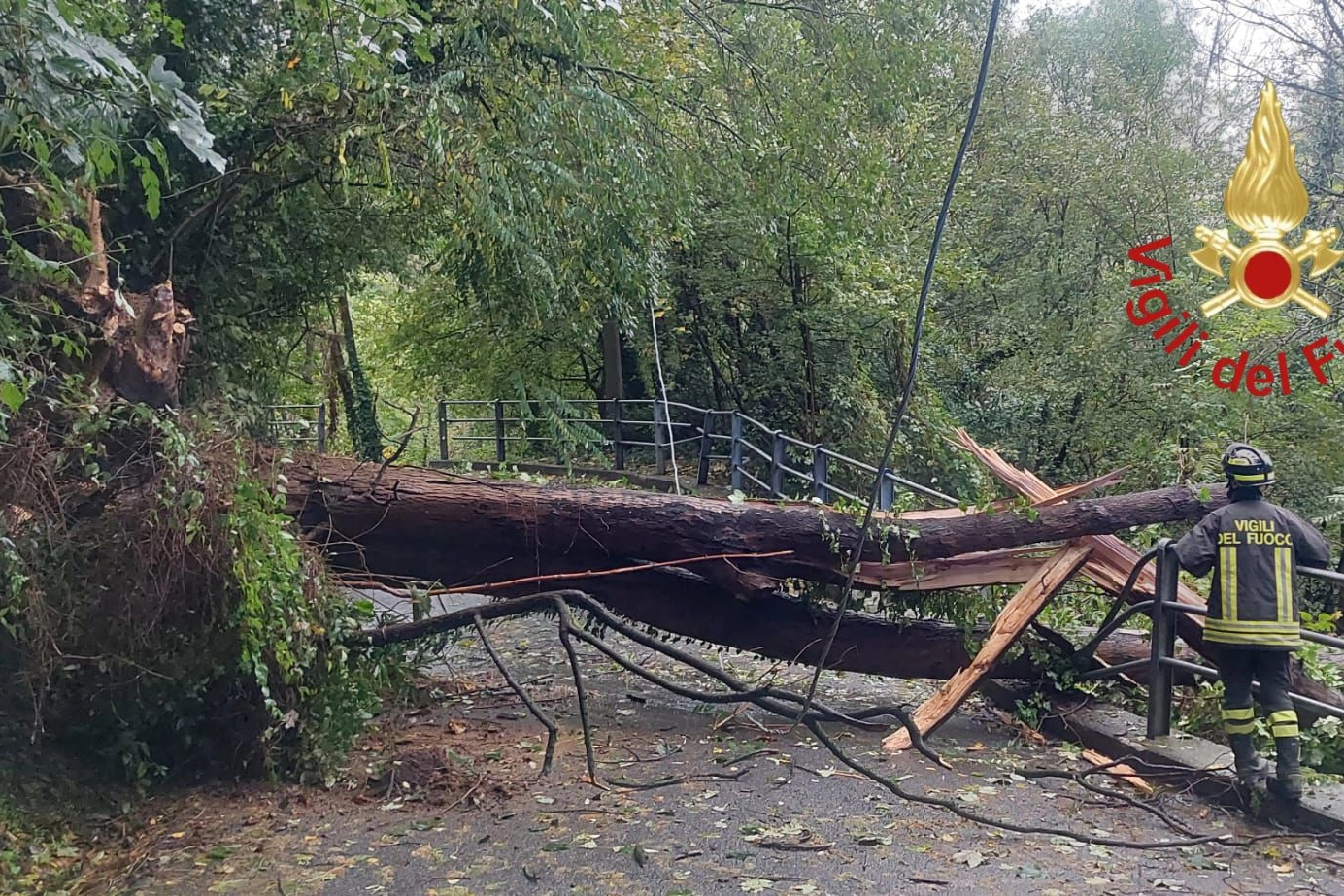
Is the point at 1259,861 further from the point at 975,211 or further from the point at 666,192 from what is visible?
the point at 975,211

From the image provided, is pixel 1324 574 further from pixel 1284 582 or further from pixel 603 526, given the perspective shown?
pixel 603 526

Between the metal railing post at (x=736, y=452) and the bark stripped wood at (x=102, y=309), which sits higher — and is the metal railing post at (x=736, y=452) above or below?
below

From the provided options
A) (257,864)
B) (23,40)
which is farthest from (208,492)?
(23,40)

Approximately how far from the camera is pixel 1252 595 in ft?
15.8

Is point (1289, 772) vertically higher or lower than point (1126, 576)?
lower

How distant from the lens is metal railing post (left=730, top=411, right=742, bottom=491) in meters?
12.2

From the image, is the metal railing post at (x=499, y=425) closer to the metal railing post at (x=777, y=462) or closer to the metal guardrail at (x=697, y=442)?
the metal guardrail at (x=697, y=442)

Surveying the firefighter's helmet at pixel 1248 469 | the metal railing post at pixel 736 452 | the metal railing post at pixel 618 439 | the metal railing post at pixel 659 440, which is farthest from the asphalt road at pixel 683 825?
the metal railing post at pixel 618 439

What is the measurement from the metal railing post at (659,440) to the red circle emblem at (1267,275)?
7186mm

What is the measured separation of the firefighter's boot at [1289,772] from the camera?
14.9ft

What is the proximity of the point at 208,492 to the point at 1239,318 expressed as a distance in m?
12.3

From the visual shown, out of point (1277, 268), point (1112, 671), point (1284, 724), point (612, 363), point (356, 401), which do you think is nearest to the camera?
point (1284, 724)

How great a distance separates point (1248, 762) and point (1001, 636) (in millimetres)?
1589

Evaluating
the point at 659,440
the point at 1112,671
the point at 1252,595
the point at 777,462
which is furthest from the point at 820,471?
the point at 1252,595
